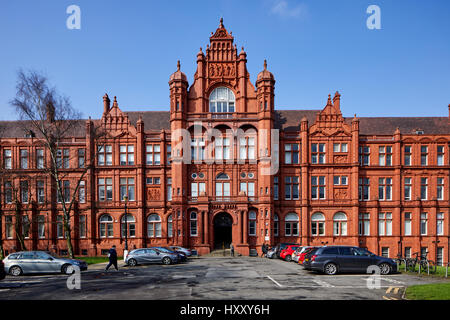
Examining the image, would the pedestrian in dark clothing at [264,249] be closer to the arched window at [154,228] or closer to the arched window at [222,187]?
the arched window at [222,187]

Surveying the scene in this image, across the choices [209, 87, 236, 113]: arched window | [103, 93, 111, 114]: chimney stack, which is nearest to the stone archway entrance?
[209, 87, 236, 113]: arched window

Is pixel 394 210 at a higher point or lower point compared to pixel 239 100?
lower

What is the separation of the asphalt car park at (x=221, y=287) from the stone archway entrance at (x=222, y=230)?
21.0 metres

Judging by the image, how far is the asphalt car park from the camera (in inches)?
540

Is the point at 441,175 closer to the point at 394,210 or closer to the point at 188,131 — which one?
the point at 394,210

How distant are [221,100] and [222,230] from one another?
592 inches

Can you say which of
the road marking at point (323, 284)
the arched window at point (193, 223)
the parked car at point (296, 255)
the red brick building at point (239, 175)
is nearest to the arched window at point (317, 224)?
the red brick building at point (239, 175)

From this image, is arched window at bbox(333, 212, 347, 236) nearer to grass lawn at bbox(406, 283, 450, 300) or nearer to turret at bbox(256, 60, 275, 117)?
turret at bbox(256, 60, 275, 117)

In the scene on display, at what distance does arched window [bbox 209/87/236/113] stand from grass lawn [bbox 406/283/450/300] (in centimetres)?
3097

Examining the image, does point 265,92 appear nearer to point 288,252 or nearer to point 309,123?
point 309,123
